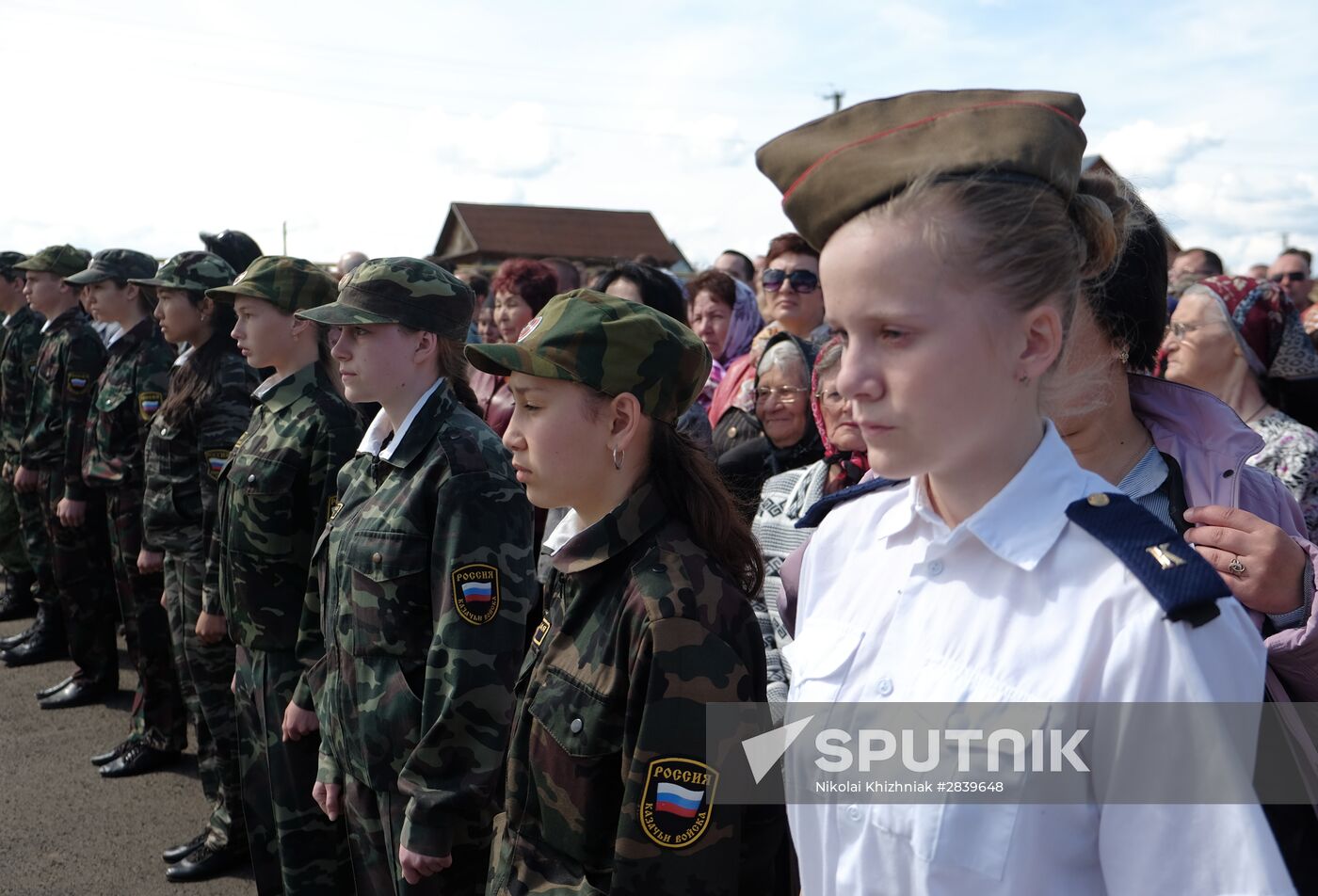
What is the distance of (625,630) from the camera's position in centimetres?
195

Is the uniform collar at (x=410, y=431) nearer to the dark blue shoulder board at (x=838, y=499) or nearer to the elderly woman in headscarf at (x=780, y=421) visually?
the elderly woman in headscarf at (x=780, y=421)

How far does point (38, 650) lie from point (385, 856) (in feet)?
18.4

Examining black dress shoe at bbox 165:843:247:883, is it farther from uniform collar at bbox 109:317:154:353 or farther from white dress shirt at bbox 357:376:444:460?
uniform collar at bbox 109:317:154:353

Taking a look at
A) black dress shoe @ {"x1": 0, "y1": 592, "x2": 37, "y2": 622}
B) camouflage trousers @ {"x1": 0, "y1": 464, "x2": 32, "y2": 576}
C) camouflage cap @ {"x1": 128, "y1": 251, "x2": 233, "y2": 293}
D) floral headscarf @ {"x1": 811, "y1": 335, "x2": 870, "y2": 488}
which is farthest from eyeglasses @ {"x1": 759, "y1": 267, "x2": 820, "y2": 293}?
black dress shoe @ {"x1": 0, "y1": 592, "x2": 37, "y2": 622}

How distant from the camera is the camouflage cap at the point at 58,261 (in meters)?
7.39

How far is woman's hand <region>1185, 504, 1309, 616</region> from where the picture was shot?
5.69 feet

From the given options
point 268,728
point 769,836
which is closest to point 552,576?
point 769,836

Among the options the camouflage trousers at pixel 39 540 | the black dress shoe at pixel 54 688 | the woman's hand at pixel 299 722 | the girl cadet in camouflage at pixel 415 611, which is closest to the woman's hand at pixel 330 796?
the girl cadet in camouflage at pixel 415 611

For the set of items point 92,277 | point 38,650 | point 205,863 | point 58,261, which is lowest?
point 205,863

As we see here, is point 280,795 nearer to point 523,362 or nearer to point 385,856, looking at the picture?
point 385,856

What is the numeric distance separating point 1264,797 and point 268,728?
9.78 feet

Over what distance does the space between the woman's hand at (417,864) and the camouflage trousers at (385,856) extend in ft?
0.52

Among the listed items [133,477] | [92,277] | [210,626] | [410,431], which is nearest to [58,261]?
[92,277]

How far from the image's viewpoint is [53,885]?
4273mm
